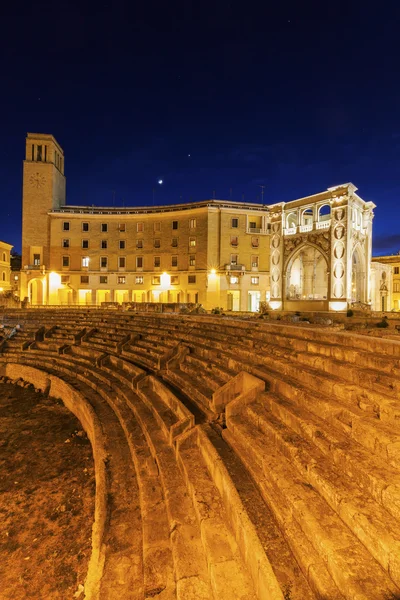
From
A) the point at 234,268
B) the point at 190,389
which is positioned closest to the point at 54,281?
the point at 234,268

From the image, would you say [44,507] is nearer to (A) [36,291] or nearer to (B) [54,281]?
(B) [54,281]

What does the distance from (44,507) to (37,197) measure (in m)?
43.2

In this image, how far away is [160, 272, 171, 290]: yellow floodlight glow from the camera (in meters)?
40.1

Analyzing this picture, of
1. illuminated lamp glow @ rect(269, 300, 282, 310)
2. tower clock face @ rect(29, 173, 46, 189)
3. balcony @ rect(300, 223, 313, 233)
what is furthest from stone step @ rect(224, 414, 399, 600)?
tower clock face @ rect(29, 173, 46, 189)

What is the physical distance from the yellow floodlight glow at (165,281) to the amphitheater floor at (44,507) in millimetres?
31181

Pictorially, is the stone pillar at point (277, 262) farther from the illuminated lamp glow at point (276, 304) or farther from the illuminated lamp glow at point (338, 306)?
the illuminated lamp glow at point (338, 306)

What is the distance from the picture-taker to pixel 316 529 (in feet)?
8.73

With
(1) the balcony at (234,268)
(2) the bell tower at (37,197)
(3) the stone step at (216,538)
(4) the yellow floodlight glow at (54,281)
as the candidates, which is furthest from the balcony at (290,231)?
(2) the bell tower at (37,197)

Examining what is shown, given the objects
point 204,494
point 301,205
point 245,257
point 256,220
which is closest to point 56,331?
point 204,494

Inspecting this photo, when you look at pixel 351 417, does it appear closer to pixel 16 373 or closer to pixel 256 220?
pixel 16 373

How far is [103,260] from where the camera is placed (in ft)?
135

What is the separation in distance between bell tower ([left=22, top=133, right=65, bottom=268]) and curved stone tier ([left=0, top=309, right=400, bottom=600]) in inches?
1520

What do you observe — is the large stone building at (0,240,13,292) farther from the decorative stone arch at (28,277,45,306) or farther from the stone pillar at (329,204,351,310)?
the stone pillar at (329,204,351,310)

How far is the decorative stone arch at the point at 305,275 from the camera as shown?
28.6 m
